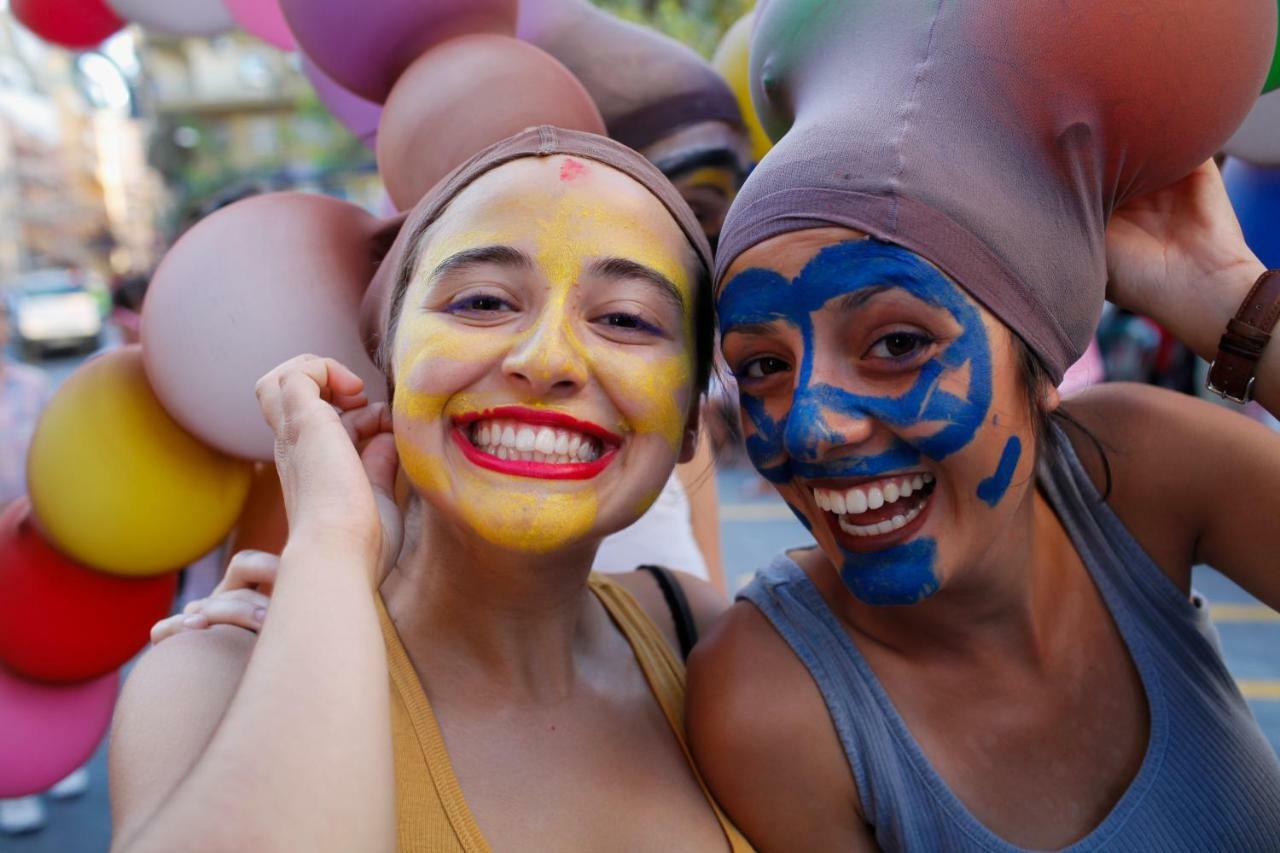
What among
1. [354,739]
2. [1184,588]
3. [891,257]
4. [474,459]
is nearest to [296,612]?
[354,739]

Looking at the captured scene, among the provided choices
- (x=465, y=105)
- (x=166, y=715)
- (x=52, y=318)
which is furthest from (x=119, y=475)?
(x=52, y=318)

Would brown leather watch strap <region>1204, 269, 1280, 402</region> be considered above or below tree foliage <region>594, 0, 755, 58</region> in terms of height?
above

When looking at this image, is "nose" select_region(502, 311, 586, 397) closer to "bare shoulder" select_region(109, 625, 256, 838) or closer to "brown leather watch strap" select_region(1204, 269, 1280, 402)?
"bare shoulder" select_region(109, 625, 256, 838)

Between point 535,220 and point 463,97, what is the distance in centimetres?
45

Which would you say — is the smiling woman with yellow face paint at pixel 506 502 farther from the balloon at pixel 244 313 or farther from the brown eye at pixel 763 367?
the balloon at pixel 244 313

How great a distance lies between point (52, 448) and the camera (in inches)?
83.4

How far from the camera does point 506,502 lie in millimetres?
1478

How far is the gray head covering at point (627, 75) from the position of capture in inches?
97.0

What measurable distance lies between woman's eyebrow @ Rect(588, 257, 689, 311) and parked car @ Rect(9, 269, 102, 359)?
20373 mm

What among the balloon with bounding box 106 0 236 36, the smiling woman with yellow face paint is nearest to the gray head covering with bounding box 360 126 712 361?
the smiling woman with yellow face paint

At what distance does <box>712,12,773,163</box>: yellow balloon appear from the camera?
2.85 meters

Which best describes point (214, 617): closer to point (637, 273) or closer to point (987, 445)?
point (637, 273)

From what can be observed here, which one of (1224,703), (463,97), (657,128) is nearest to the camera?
(1224,703)

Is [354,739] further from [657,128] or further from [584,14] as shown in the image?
[584,14]
